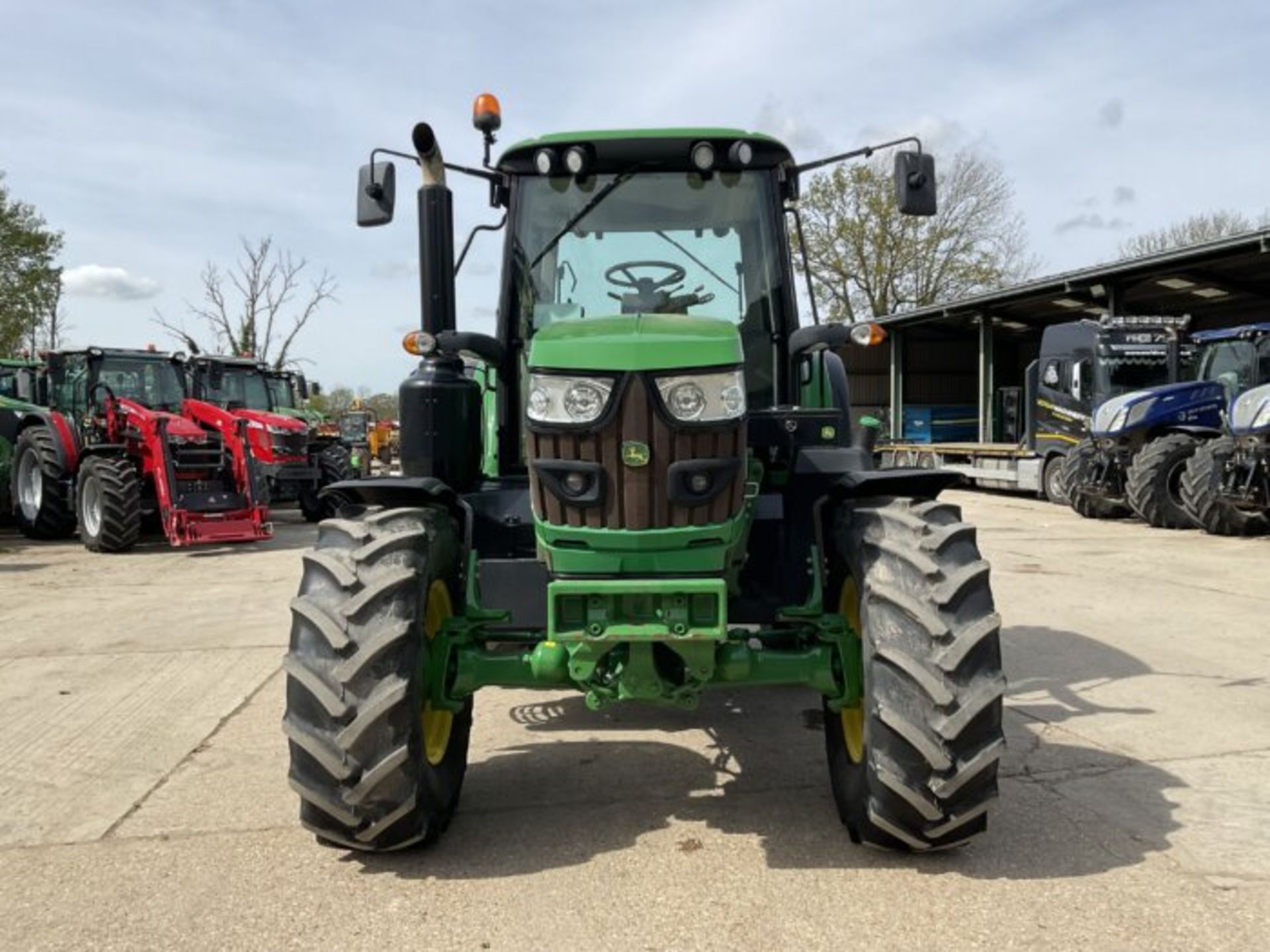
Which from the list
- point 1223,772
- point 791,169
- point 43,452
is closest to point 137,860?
point 791,169

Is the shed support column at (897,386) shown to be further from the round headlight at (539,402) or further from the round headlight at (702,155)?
the round headlight at (539,402)

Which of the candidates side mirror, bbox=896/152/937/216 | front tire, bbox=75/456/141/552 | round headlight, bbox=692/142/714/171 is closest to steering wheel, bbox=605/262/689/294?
round headlight, bbox=692/142/714/171

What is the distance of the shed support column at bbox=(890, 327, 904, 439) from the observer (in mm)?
29016

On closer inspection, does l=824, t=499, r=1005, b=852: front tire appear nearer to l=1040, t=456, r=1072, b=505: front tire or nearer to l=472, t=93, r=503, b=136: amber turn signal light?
l=472, t=93, r=503, b=136: amber turn signal light

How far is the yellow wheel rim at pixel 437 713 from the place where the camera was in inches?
136

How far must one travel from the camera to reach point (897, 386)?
2914cm

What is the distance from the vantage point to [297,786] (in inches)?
119

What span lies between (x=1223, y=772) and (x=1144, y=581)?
5387mm

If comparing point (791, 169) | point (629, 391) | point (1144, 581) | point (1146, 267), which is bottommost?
point (1144, 581)

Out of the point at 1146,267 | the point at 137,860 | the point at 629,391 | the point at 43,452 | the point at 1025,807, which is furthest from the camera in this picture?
the point at 1146,267

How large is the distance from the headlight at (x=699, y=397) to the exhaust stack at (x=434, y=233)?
1320 millimetres

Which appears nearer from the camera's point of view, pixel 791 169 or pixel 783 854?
pixel 783 854

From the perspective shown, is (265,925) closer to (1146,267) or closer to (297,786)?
(297,786)

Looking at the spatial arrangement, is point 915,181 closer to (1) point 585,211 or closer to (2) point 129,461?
(1) point 585,211
